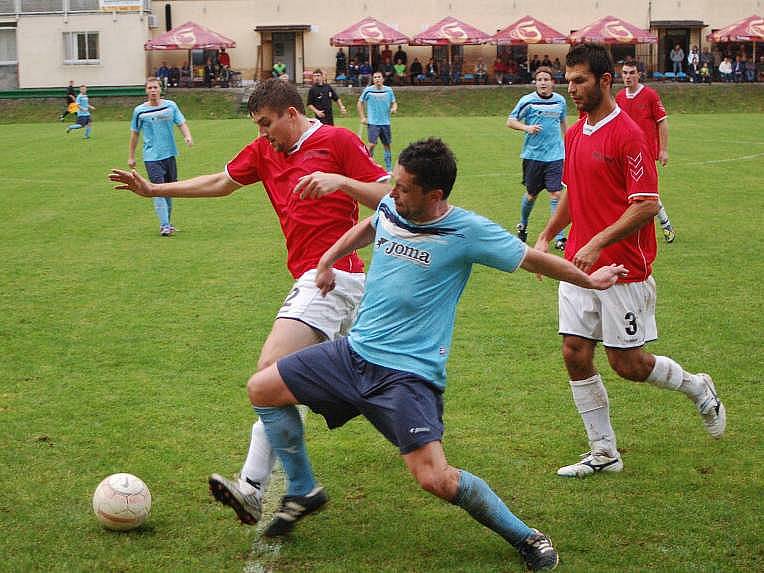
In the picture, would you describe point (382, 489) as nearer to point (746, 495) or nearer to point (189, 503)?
point (189, 503)

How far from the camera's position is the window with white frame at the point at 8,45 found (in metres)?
57.5

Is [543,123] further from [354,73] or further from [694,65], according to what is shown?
[694,65]

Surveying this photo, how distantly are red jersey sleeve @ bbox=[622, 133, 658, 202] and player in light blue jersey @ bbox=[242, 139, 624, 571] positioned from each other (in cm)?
92

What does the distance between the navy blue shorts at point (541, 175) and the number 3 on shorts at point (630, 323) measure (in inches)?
321

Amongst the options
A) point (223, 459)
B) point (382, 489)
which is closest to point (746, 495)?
point (382, 489)

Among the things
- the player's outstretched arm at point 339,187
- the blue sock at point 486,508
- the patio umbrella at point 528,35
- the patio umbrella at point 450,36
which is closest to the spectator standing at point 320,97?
the player's outstretched arm at point 339,187

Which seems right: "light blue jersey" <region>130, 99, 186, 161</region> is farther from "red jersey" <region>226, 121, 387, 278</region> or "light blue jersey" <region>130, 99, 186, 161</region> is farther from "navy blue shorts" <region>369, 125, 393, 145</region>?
"red jersey" <region>226, 121, 387, 278</region>

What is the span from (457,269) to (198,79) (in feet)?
172

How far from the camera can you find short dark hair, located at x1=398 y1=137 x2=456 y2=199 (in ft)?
15.3

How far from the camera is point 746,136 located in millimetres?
31188

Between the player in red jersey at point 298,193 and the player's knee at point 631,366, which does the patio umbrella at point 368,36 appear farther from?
the player's knee at point 631,366

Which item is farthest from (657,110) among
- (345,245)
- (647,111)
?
(345,245)

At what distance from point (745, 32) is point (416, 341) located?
54639 mm

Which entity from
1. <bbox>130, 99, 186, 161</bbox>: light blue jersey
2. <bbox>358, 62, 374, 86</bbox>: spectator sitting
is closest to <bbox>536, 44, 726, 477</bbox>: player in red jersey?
<bbox>130, 99, 186, 161</bbox>: light blue jersey
